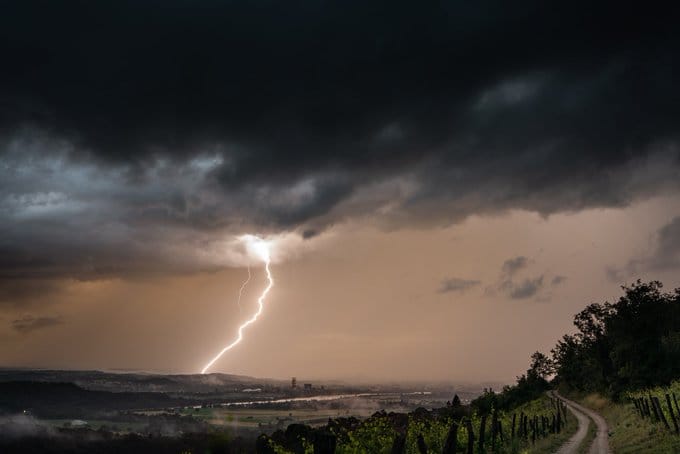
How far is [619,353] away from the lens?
266 ft

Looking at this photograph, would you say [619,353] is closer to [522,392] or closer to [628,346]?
[628,346]

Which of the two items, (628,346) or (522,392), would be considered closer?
(628,346)

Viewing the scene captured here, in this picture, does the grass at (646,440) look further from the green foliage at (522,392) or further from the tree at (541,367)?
the tree at (541,367)

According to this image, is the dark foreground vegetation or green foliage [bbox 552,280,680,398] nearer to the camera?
the dark foreground vegetation

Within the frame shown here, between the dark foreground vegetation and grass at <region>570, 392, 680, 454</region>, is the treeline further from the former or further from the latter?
grass at <region>570, 392, 680, 454</region>

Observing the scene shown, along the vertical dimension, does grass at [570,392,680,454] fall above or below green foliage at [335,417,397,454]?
below

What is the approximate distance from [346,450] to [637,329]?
7559 centimetres

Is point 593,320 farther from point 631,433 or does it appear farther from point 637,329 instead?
point 631,433

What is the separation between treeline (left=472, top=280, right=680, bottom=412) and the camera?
70.6 meters

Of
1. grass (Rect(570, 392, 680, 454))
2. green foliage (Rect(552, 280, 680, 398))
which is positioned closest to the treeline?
green foliage (Rect(552, 280, 680, 398))

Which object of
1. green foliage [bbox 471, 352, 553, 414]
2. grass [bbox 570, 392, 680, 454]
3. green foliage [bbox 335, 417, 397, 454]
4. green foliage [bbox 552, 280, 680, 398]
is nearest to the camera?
grass [bbox 570, 392, 680, 454]

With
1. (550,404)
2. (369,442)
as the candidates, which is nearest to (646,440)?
(369,442)

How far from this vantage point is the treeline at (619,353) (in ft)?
232

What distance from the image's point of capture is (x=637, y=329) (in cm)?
8488
